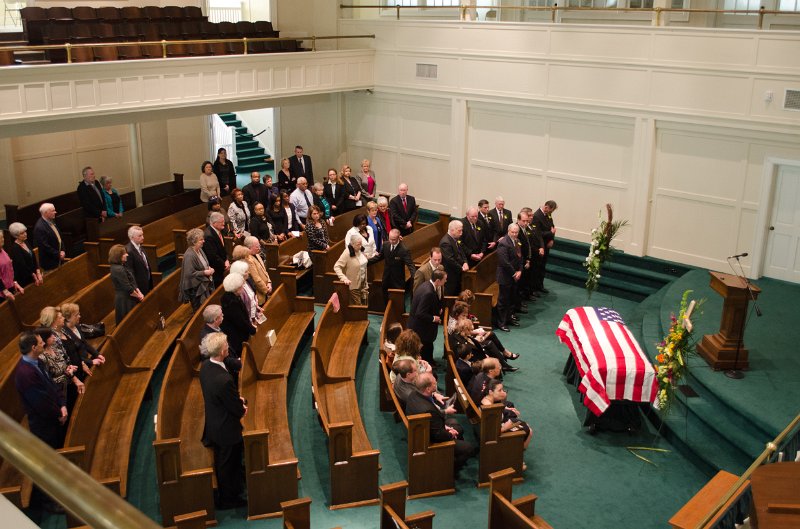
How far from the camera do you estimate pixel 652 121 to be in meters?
12.1

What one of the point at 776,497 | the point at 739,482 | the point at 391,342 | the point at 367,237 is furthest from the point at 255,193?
the point at 776,497

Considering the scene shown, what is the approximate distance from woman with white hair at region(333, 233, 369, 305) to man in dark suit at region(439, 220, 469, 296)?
1.23 m

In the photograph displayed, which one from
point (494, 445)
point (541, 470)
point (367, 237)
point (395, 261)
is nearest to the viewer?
point (494, 445)

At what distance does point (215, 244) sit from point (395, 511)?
517cm

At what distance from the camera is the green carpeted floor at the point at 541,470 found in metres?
6.81

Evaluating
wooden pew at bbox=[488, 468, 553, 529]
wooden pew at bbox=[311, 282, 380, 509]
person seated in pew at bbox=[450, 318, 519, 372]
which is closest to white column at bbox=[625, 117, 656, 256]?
person seated in pew at bbox=[450, 318, 519, 372]

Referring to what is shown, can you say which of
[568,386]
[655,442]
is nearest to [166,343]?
[568,386]

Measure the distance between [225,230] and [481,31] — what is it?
19.2 feet

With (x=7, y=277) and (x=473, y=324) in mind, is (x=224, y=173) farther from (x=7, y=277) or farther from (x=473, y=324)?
(x=473, y=324)

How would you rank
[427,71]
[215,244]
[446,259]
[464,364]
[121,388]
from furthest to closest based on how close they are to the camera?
[427,71]
[446,259]
[215,244]
[464,364]
[121,388]

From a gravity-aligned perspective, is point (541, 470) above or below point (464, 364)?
below

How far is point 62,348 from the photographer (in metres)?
6.80

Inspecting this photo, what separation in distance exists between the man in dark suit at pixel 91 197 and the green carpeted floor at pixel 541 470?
3.65m

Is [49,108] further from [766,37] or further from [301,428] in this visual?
[766,37]
